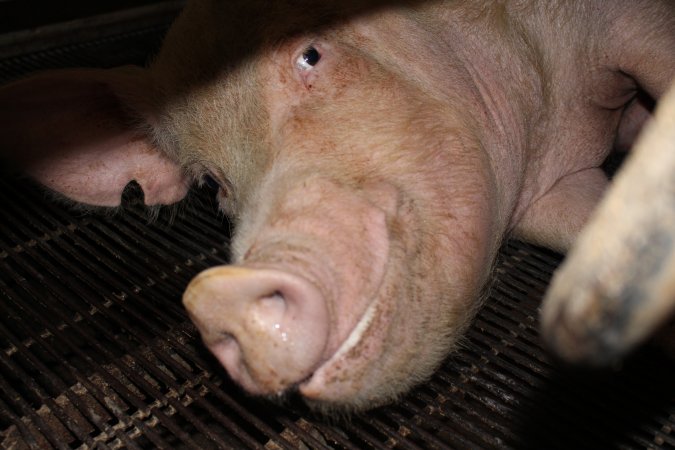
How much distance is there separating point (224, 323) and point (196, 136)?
1.02 meters

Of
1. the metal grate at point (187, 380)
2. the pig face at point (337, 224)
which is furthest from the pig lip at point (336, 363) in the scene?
the metal grate at point (187, 380)

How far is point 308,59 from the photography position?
84.7 inches

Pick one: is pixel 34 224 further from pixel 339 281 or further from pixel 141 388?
pixel 339 281

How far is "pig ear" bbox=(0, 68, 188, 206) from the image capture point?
2611 mm

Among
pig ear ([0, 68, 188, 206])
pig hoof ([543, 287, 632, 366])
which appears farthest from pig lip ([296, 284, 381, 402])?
pig ear ([0, 68, 188, 206])

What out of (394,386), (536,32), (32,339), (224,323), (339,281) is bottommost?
(32,339)

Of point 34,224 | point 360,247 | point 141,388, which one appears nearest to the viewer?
point 360,247

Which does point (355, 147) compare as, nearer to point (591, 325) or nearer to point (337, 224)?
point (337, 224)

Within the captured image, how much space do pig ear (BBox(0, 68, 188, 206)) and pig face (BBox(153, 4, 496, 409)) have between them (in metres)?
0.44

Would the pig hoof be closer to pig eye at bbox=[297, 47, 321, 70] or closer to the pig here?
the pig

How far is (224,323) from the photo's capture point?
5.41ft

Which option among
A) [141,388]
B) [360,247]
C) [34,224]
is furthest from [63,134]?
[360,247]

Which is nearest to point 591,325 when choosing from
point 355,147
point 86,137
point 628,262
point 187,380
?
point 628,262

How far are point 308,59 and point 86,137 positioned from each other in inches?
45.8
